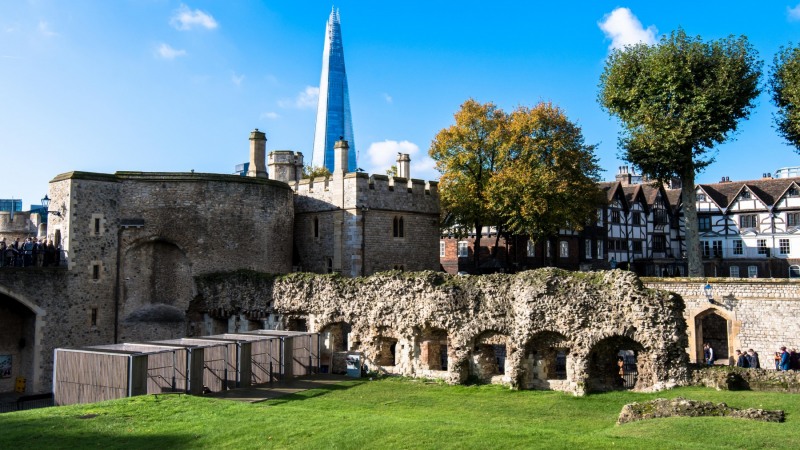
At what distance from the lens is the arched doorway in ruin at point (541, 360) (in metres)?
23.2

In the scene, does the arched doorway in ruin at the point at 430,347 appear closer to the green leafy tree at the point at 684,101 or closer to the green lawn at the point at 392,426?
the green lawn at the point at 392,426

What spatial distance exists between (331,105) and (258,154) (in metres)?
104

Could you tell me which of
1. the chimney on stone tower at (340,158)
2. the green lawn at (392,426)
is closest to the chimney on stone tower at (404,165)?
the chimney on stone tower at (340,158)

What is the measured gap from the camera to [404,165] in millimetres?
41781

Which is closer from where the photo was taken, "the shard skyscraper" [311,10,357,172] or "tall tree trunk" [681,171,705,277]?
"tall tree trunk" [681,171,705,277]

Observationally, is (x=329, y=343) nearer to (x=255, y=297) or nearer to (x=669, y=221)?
(x=255, y=297)

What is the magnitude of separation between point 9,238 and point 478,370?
37825 millimetres

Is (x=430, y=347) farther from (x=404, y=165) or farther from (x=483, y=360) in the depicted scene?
(x=404, y=165)

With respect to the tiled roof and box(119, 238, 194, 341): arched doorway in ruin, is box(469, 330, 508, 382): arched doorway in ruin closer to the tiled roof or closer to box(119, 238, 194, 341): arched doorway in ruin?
box(119, 238, 194, 341): arched doorway in ruin

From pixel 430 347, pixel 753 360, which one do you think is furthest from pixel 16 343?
pixel 753 360

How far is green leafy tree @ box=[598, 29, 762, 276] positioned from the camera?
34.3 meters

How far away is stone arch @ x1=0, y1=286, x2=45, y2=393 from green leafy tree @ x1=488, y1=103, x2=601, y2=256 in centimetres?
2361

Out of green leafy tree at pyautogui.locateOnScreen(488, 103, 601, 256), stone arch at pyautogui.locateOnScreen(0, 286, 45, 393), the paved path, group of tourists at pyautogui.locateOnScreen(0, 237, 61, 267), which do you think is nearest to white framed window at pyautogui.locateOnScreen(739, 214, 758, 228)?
green leafy tree at pyautogui.locateOnScreen(488, 103, 601, 256)

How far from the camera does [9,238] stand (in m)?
47.8
